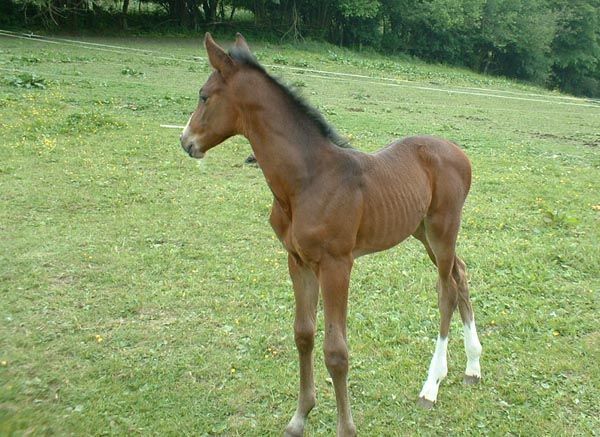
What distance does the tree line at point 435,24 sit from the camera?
100 feet

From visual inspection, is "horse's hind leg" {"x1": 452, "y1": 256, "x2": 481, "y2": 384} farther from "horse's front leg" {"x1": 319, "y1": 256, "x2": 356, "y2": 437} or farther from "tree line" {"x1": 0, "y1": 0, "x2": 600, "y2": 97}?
"tree line" {"x1": 0, "y1": 0, "x2": 600, "y2": 97}

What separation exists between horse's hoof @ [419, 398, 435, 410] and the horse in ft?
2.11

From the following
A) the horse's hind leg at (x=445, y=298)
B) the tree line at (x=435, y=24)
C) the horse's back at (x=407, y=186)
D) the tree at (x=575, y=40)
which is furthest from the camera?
the tree at (x=575, y=40)

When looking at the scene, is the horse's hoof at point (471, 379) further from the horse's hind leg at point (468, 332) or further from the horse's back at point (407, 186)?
the horse's back at point (407, 186)

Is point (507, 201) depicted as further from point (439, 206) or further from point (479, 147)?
point (439, 206)

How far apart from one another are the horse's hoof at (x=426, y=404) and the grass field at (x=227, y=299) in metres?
0.05

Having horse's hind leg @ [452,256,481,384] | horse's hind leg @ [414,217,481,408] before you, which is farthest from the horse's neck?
horse's hind leg @ [452,256,481,384]

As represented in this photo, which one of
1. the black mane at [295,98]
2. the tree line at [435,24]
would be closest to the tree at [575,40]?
the tree line at [435,24]

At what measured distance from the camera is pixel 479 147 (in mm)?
10703

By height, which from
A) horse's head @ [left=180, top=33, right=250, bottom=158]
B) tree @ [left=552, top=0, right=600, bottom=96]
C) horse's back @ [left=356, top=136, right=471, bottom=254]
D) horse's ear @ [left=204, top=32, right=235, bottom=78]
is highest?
tree @ [left=552, top=0, right=600, bottom=96]

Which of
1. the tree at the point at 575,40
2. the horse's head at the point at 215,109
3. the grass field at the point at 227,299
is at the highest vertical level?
the tree at the point at 575,40

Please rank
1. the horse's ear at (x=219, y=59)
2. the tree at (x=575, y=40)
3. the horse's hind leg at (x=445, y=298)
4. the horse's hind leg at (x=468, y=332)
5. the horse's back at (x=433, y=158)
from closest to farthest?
the horse's ear at (x=219, y=59) < the horse's back at (x=433, y=158) < the horse's hind leg at (x=445, y=298) < the horse's hind leg at (x=468, y=332) < the tree at (x=575, y=40)

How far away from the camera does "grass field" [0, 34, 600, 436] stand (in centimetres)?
349

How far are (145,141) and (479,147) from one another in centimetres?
651
